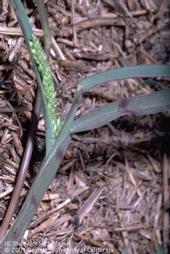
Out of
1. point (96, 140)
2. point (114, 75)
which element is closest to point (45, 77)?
point (114, 75)

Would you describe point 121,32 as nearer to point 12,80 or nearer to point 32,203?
point 12,80

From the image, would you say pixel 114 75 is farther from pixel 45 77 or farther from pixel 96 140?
pixel 96 140

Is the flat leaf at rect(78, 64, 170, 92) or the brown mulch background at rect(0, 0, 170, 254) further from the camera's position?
the brown mulch background at rect(0, 0, 170, 254)

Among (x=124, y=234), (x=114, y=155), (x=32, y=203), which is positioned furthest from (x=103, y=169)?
(x=32, y=203)

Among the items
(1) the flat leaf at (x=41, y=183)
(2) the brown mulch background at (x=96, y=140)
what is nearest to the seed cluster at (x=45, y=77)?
(1) the flat leaf at (x=41, y=183)

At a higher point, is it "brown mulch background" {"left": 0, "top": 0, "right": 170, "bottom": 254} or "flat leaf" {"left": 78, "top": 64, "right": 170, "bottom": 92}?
"flat leaf" {"left": 78, "top": 64, "right": 170, "bottom": 92}

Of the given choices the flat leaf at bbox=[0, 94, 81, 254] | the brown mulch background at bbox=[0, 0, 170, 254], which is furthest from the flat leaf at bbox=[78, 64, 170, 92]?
the brown mulch background at bbox=[0, 0, 170, 254]

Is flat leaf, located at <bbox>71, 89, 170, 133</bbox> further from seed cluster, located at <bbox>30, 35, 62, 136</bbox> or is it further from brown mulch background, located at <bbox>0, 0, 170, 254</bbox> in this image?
brown mulch background, located at <bbox>0, 0, 170, 254</bbox>
